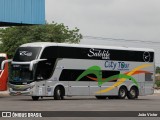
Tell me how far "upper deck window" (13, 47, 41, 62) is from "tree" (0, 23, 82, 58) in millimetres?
30799

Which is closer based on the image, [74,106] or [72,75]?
[74,106]

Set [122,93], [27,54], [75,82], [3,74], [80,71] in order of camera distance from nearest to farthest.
A: 1. [27,54]
2. [75,82]
3. [80,71]
4. [122,93]
5. [3,74]

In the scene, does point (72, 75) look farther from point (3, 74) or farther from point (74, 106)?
point (74, 106)

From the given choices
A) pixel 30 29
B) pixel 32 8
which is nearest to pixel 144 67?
pixel 32 8

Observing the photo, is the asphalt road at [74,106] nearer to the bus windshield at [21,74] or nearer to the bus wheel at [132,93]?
the bus windshield at [21,74]

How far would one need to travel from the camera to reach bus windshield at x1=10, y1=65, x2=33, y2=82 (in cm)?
3444

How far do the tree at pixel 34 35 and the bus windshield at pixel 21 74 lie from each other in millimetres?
31036

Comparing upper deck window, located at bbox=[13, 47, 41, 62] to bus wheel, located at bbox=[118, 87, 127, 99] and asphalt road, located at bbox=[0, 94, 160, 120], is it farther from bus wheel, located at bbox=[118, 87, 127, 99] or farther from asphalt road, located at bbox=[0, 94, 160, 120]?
bus wheel, located at bbox=[118, 87, 127, 99]

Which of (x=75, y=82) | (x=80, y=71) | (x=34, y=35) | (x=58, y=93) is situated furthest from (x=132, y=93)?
(x=34, y=35)

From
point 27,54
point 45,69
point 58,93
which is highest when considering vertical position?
point 27,54

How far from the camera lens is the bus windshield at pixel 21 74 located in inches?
1356

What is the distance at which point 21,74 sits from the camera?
1369 inches

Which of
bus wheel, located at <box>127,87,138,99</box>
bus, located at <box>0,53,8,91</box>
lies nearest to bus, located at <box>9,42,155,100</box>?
bus wheel, located at <box>127,87,138,99</box>

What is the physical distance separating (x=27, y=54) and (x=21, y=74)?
46.9 inches
